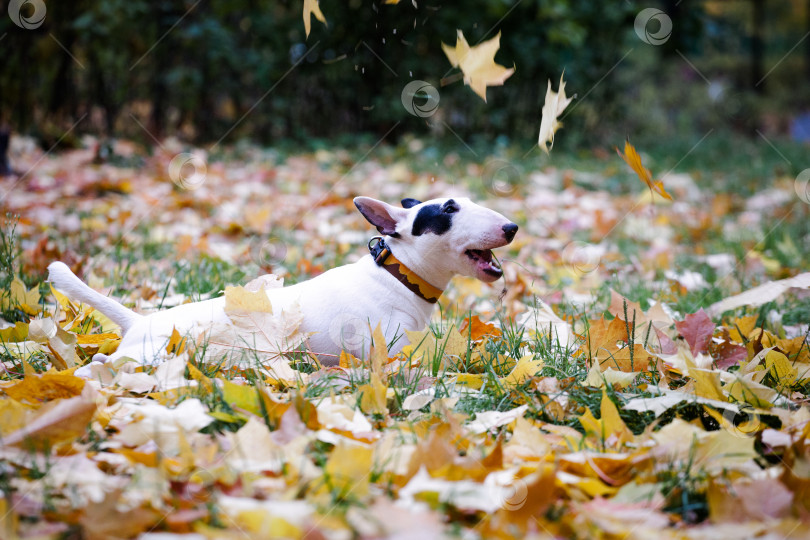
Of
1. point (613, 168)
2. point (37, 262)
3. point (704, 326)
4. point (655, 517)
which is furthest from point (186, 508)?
point (613, 168)

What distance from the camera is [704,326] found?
2092 mm

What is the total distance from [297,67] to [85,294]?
278 inches

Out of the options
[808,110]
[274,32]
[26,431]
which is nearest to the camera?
[26,431]

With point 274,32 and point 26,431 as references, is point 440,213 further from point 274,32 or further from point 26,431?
point 274,32

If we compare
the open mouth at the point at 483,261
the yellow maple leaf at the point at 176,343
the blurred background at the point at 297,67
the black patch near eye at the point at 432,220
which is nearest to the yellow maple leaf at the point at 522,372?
the open mouth at the point at 483,261

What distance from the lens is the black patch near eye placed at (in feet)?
7.13

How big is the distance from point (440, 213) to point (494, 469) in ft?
3.25

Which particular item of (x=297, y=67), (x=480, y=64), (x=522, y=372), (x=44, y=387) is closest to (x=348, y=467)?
(x=522, y=372)

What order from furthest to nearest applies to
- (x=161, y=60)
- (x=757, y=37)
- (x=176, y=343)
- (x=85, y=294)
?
(x=757, y=37) < (x=161, y=60) < (x=85, y=294) < (x=176, y=343)

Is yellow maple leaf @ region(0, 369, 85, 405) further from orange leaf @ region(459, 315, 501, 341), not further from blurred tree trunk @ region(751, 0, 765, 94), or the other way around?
blurred tree trunk @ region(751, 0, 765, 94)

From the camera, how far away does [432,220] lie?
218 cm

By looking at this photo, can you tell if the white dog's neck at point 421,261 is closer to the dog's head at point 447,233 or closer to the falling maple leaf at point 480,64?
the dog's head at point 447,233

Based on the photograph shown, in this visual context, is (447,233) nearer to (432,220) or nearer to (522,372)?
(432,220)

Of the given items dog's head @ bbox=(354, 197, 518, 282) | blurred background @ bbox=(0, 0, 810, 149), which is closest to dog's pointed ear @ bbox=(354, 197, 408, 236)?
dog's head @ bbox=(354, 197, 518, 282)
